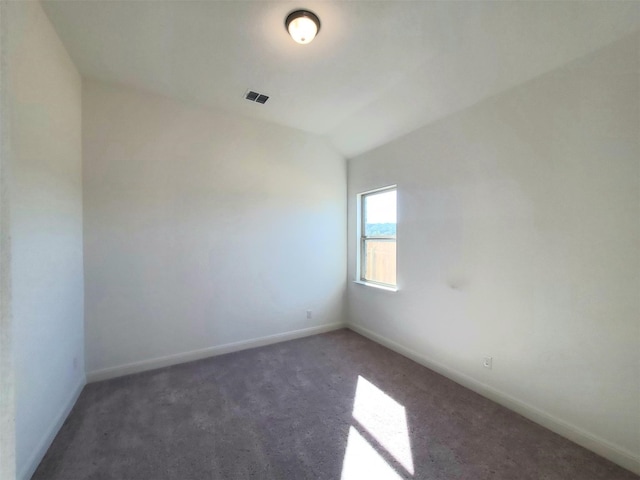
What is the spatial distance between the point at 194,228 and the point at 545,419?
363 cm

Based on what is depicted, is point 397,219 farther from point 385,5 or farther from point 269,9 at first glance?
point 269,9

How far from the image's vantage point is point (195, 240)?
9.94 feet

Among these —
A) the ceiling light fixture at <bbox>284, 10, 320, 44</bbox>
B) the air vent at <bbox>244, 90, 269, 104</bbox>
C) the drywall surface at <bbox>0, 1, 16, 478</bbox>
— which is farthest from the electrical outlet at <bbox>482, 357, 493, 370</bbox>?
the air vent at <bbox>244, 90, 269, 104</bbox>

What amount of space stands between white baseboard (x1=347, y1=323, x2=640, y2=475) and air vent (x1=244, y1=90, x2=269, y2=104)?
332 centimetres

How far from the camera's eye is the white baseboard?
65.7 inches

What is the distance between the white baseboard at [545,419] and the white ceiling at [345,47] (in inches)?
102

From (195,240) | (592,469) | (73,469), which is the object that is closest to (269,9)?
(195,240)

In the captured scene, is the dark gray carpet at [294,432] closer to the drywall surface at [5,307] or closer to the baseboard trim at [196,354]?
the baseboard trim at [196,354]

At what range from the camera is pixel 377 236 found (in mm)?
3729

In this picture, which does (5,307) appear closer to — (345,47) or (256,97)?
(345,47)

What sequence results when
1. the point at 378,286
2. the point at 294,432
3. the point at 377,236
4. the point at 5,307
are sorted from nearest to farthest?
the point at 5,307
the point at 294,432
the point at 378,286
the point at 377,236

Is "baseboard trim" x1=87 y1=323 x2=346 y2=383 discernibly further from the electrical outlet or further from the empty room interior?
the electrical outlet

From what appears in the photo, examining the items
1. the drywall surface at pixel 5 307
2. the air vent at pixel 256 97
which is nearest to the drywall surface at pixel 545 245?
the air vent at pixel 256 97

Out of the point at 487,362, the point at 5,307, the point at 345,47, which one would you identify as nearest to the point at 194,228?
the point at 345,47
